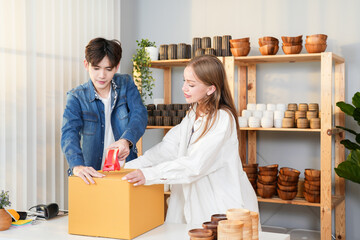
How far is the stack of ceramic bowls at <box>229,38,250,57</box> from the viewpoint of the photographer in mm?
3645

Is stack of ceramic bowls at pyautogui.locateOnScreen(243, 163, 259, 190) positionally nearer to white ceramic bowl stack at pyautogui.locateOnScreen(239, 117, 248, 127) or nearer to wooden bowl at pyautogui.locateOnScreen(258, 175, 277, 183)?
wooden bowl at pyautogui.locateOnScreen(258, 175, 277, 183)

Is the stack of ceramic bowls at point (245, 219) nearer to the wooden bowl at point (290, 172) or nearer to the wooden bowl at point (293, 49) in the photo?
the wooden bowl at point (290, 172)

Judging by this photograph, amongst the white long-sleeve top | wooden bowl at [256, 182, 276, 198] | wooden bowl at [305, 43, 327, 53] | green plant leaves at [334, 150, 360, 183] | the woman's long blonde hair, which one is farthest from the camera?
wooden bowl at [256, 182, 276, 198]

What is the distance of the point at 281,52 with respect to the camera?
13.0 feet

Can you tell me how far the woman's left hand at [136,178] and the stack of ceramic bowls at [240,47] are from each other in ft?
6.93

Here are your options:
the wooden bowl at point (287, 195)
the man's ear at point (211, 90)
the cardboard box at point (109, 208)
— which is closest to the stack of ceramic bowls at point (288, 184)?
the wooden bowl at point (287, 195)

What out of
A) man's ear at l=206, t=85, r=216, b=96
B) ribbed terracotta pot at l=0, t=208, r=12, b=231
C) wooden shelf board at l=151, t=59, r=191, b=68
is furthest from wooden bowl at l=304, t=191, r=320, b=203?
ribbed terracotta pot at l=0, t=208, r=12, b=231

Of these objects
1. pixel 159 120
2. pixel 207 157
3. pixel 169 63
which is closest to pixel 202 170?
pixel 207 157

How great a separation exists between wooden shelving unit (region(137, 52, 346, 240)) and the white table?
5.71ft

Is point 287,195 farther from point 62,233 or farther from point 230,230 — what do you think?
point 230,230

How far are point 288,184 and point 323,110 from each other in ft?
2.04

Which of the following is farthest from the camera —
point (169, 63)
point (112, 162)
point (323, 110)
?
point (169, 63)

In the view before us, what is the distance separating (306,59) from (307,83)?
0.94 feet

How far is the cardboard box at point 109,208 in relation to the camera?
170 cm
